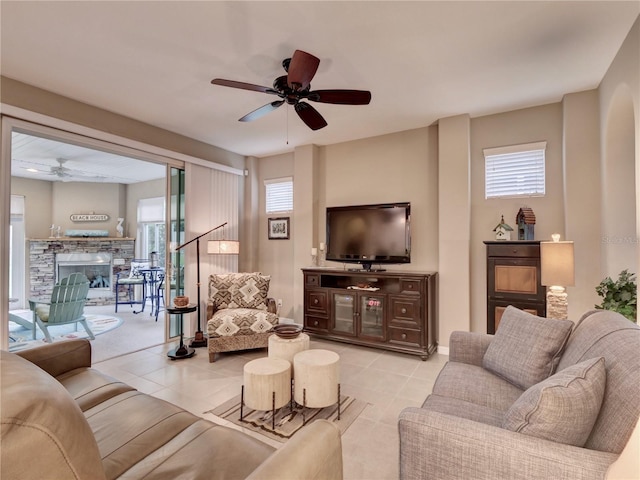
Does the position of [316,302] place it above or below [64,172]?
below

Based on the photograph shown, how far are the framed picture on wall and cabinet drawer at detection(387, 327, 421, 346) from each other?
2.36m

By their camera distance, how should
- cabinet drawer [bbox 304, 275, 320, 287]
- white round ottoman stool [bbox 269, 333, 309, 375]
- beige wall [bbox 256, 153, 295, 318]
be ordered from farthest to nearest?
beige wall [bbox 256, 153, 295, 318] → cabinet drawer [bbox 304, 275, 320, 287] → white round ottoman stool [bbox 269, 333, 309, 375]

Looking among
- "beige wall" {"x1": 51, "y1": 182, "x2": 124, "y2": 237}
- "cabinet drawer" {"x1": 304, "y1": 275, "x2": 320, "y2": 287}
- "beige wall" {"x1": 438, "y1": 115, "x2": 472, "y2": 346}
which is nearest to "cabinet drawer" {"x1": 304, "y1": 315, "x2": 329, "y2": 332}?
"cabinet drawer" {"x1": 304, "y1": 275, "x2": 320, "y2": 287}

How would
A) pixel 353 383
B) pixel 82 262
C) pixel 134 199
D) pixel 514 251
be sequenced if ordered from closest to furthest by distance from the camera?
pixel 353 383
pixel 514 251
pixel 82 262
pixel 134 199

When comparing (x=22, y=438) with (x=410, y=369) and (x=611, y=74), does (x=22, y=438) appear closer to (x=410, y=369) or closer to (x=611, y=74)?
(x=410, y=369)

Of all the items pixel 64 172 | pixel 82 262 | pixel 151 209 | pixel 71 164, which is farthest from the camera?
pixel 151 209

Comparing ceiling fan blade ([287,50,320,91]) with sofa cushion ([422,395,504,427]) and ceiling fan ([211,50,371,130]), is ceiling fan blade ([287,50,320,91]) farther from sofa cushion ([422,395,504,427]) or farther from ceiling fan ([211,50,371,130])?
sofa cushion ([422,395,504,427])

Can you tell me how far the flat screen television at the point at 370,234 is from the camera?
3961mm

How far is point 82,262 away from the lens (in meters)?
7.01

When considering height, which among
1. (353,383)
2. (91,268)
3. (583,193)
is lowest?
(353,383)

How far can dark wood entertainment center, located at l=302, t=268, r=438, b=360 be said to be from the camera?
3.60m

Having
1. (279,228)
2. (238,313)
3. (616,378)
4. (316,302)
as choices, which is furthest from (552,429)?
(279,228)

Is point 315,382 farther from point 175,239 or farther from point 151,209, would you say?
point 151,209

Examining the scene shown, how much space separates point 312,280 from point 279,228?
4.39 ft
